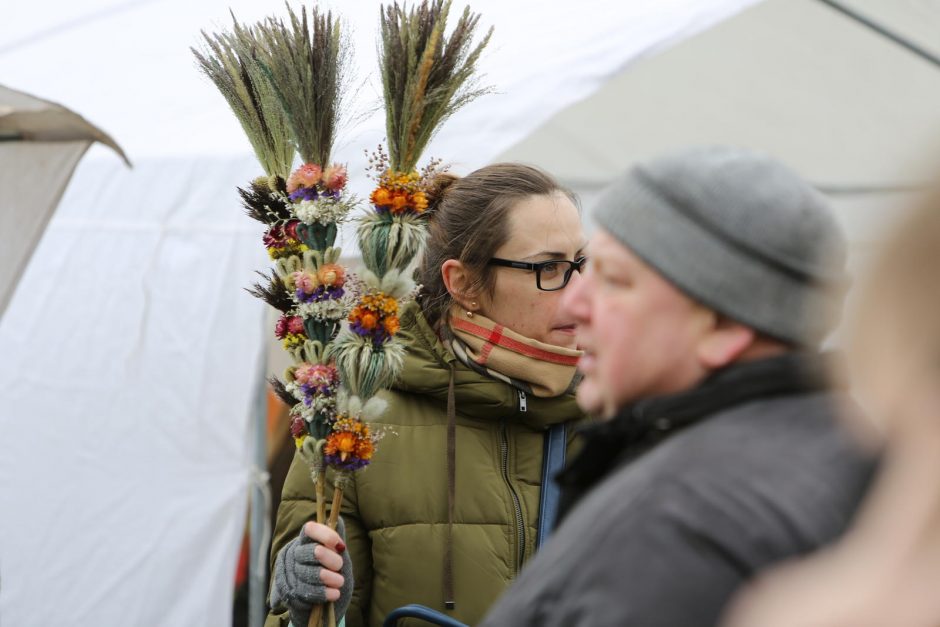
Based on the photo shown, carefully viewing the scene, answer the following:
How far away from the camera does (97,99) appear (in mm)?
5266

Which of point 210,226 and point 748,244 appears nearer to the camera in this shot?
point 748,244

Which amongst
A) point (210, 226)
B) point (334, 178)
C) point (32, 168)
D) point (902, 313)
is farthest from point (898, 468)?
point (210, 226)

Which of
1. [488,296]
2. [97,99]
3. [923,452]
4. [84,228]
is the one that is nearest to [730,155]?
[923,452]

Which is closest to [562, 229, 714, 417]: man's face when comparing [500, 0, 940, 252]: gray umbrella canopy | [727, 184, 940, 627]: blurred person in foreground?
[727, 184, 940, 627]: blurred person in foreground

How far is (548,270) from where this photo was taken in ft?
7.89

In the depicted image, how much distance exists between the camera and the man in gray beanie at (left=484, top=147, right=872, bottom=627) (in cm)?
96

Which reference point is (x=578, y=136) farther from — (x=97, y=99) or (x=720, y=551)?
(x=720, y=551)

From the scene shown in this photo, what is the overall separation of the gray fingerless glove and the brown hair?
59 centimetres

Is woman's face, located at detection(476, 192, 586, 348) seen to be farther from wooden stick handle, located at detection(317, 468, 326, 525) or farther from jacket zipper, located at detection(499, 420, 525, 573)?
wooden stick handle, located at detection(317, 468, 326, 525)

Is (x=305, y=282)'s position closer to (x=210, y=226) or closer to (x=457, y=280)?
(x=457, y=280)

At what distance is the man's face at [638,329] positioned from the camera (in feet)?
3.87

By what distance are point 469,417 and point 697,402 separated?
128 centimetres

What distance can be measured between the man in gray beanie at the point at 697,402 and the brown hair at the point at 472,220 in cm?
110

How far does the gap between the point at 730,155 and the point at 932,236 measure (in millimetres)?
572
